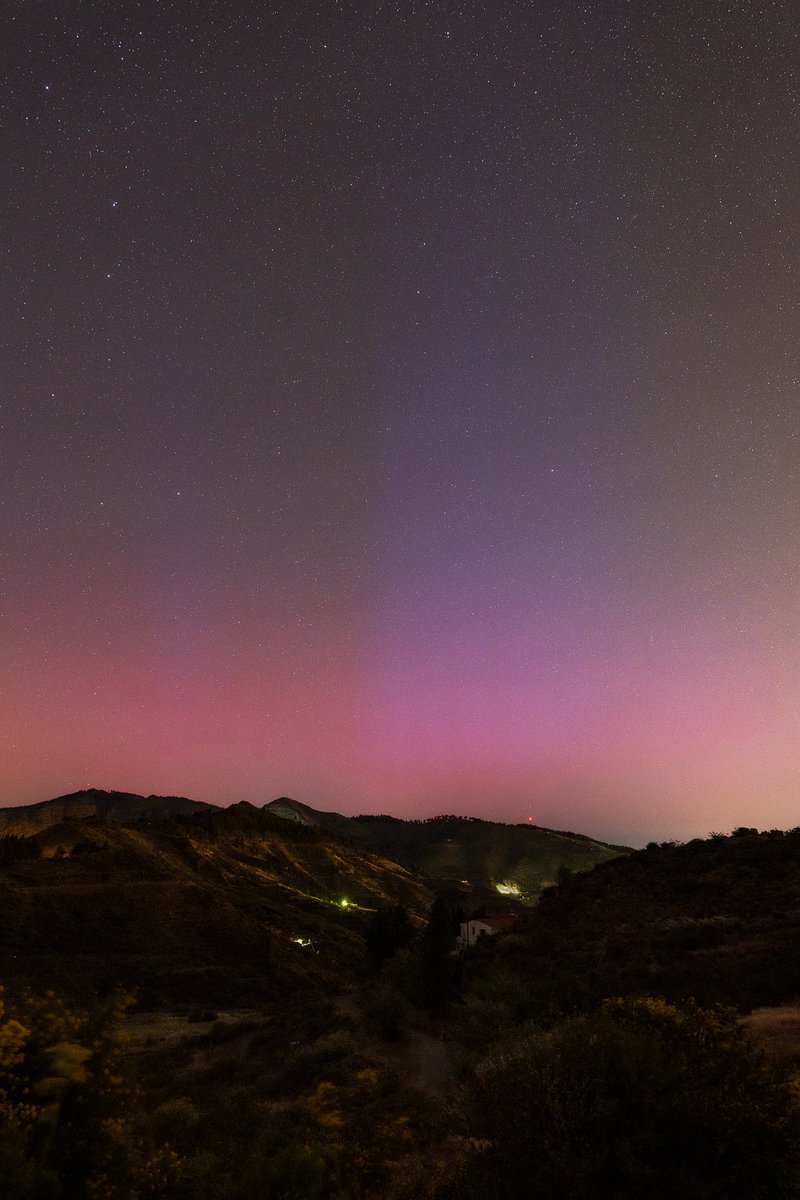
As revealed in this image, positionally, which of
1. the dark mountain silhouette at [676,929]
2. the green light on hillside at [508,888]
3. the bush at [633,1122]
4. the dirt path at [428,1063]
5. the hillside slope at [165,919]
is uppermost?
the bush at [633,1122]

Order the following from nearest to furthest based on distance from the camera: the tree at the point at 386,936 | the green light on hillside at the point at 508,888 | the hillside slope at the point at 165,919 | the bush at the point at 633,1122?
the bush at the point at 633,1122, the tree at the point at 386,936, the hillside slope at the point at 165,919, the green light on hillside at the point at 508,888

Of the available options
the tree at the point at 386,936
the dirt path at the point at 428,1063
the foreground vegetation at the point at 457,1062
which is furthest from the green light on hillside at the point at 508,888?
the dirt path at the point at 428,1063

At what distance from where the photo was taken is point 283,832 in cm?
11994

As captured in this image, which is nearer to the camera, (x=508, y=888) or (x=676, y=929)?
(x=676, y=929)

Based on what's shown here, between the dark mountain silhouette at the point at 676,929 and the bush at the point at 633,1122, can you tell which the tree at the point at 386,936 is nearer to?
the dark mountain silhouette at the point at 676,929

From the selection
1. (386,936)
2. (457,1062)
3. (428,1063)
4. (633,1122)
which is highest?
(633,1122)

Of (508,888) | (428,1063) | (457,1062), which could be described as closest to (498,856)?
(508,888)

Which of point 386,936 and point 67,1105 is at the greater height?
point 67,1105

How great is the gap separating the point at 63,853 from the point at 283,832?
54.4 m

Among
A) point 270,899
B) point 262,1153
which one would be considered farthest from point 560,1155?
point 270,899

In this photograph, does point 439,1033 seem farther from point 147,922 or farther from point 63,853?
point 63,853

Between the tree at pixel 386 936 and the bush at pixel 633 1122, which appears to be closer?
the bush at pixel 633 1122

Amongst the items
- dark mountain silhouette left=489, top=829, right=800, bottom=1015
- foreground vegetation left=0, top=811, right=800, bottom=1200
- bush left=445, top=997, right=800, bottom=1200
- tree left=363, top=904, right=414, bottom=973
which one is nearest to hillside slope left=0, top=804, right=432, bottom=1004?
foreground vegetation left=0, top=811, right=800, bottom=1200

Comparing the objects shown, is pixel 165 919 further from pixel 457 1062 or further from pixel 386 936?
pixel 457 1062
